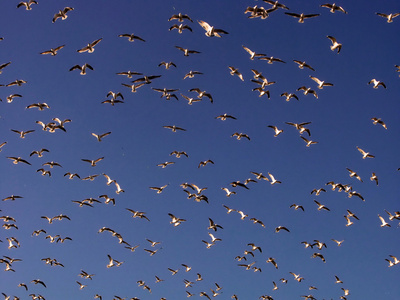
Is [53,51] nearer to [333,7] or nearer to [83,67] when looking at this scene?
[83,67]

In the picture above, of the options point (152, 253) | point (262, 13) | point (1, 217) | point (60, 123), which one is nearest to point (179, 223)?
point (152, 253)

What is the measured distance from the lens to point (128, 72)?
128ft

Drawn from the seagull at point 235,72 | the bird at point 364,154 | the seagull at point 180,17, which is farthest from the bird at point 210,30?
the bird at point 364,154

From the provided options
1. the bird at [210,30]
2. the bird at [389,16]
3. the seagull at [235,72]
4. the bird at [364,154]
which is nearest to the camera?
the bird at [210,30]

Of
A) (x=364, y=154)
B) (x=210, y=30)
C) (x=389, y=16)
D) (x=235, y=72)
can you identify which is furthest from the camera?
(x=364, y=154)

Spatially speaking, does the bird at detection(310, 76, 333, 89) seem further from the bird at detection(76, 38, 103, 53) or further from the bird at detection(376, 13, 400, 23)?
the bird at detection(76, 38, 103, 53)

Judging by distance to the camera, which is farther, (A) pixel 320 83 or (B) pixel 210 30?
(A) pixel 320 83

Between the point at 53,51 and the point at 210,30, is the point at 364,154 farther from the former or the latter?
the point at 53,51

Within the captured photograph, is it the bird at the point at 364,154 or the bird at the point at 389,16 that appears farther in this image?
the bird at the point at 364,154

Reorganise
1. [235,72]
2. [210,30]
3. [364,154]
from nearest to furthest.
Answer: [210,30], [235,72], [364,154]

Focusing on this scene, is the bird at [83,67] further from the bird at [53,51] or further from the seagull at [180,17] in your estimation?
the seagull at [180,17]

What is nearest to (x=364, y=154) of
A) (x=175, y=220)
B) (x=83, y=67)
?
(x=175, y=220)

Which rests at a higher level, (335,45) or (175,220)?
(335,45)

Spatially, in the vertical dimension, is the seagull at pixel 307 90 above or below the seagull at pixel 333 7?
below
